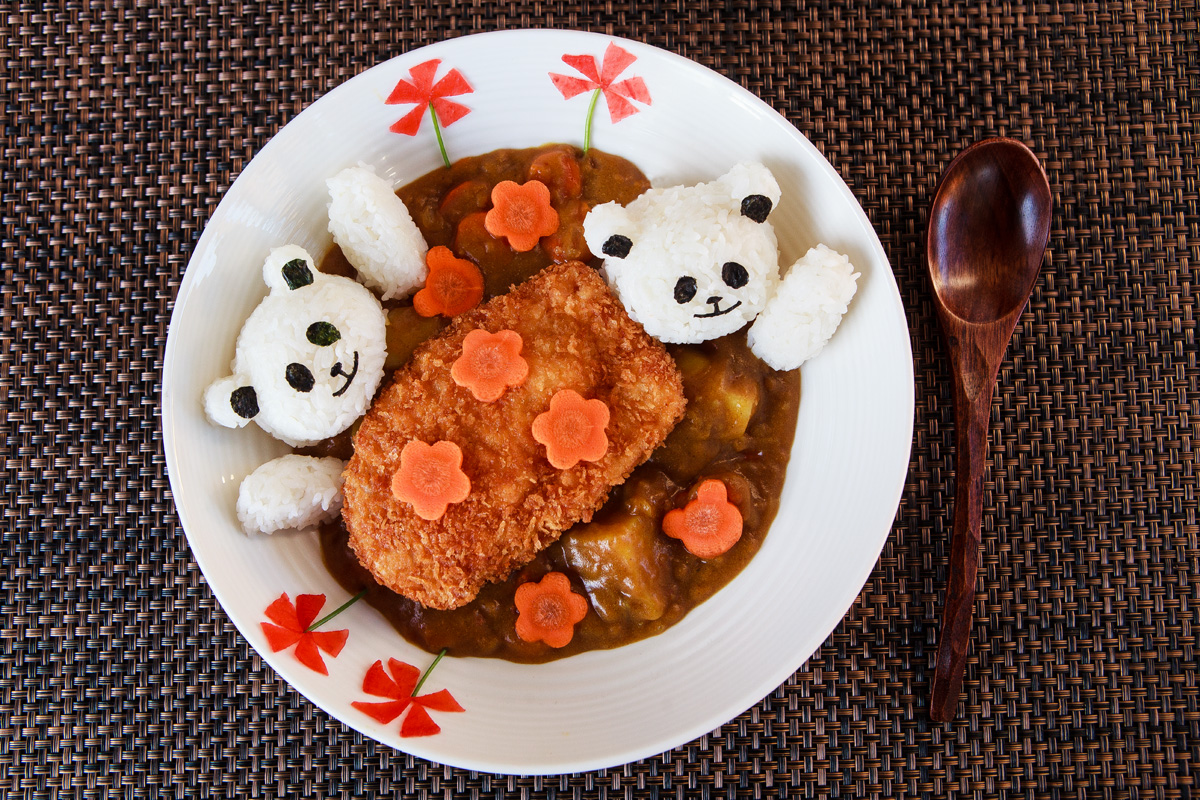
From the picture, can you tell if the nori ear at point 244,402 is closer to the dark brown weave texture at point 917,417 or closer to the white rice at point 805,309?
the dark brown weave texture at point 917,417

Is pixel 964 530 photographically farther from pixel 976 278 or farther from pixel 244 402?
pixel 244 402

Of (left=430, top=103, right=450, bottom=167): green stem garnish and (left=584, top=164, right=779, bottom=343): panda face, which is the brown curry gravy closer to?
(left=430, top=103, right=450, bottom=167): green stem garnish

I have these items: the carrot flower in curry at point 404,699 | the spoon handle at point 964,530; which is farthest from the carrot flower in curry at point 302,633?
the spoon handle at point 964,530

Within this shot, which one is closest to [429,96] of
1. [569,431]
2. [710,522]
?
[569,431]

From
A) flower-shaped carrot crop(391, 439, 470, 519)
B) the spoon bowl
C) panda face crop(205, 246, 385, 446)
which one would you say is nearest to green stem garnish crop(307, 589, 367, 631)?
flower-shaped carrot crop(391, 439, 470, 519)

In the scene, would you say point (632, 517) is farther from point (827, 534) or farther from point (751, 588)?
point (827, 534)

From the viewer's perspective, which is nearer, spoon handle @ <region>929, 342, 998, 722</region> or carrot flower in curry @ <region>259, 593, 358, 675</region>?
carrot flower in curry @ <region>259, 593, 358, 675</region>
